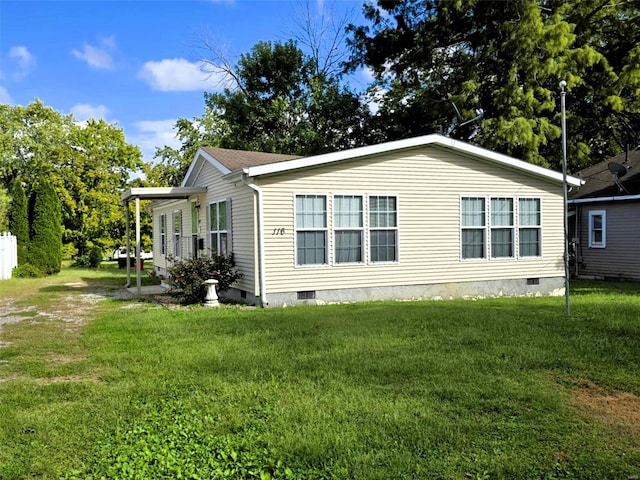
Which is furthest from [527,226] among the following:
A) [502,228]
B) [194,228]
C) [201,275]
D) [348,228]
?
[194,228]

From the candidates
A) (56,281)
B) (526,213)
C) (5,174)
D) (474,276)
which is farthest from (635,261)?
(5,174)

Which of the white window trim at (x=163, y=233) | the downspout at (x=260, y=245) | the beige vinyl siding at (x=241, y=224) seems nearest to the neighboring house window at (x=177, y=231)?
the white window trim at (x=163, y=233)

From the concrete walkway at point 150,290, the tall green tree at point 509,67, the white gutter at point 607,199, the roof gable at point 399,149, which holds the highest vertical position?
the tall green tree at point 509,67

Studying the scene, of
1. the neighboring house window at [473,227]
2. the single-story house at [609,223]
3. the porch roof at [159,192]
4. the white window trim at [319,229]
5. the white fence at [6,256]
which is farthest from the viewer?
the white fence at [6,256]

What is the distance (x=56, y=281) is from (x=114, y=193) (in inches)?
473

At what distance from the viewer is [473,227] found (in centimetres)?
1284

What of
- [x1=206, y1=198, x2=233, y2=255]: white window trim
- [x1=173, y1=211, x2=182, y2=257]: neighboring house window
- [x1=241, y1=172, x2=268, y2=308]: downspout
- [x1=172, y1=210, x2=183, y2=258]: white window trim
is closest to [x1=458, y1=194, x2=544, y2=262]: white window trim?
Result: [x1=241, y1=172, x2=268, y2=308]: downspout

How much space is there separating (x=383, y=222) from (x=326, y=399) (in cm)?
756

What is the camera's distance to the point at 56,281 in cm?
1845

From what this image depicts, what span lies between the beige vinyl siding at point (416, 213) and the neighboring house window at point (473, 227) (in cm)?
17

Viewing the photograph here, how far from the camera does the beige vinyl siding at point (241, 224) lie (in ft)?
35.8

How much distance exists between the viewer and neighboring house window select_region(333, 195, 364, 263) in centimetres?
1145

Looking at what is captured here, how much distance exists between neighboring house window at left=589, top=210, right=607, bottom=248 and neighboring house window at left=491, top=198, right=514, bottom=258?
6.46 meters

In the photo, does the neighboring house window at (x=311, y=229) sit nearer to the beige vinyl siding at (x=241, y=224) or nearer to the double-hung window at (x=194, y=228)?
the beige vinyl siding at (x=241, y=224)
